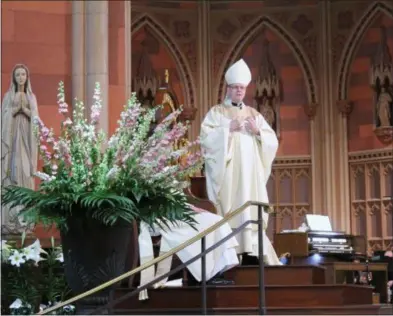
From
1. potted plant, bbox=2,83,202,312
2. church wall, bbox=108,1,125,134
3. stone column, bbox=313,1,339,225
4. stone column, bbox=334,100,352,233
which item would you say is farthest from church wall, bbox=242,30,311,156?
potted plant, bbox=2,83,202,312

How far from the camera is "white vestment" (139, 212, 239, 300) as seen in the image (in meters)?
8.35

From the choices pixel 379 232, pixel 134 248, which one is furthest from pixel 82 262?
pixel 379 232

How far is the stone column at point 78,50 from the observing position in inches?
440

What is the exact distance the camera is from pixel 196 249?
28.2ft

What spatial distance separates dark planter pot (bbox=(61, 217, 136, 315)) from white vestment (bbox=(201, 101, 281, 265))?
2.86 metres

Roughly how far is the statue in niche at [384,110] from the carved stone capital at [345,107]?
53cm

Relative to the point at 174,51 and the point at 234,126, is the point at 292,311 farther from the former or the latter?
the point at 174,51

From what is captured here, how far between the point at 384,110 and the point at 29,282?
913 cm

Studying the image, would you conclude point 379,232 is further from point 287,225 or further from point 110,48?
point 110,48

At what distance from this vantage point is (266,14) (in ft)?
57.1

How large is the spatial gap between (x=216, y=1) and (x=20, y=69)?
7775 millimetres

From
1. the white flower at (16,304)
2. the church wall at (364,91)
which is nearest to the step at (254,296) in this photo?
the white flower at (16,304)

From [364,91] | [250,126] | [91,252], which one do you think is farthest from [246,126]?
[364,91]

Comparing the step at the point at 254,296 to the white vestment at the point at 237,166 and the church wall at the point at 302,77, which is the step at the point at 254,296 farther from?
the church wall at the point at 302,77
